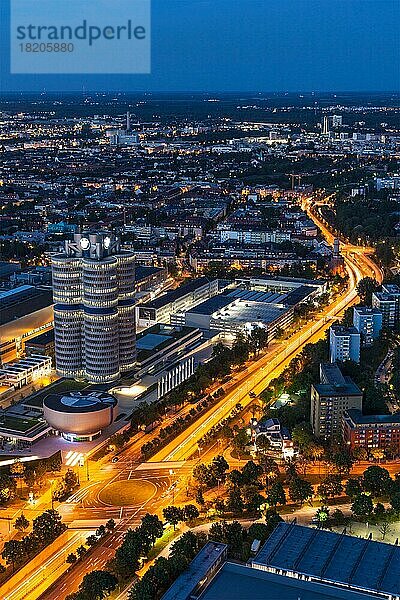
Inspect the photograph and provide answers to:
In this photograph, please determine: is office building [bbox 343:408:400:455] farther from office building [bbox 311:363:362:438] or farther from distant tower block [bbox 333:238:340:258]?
distant tower block [bbox 333:238:340:258]

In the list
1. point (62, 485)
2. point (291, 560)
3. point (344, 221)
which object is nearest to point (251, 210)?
point (344, 221)

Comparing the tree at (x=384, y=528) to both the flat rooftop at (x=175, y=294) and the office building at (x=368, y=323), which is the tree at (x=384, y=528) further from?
the flat rooftop at (x=175, y=294)

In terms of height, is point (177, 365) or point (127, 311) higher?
point (127, 311)

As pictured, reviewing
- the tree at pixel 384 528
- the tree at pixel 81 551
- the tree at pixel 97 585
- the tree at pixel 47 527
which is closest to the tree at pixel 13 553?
the tree at pixel 47 527

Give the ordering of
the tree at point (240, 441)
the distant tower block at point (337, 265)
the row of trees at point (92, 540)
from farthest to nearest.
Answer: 1. the distant tower block at point (337, 265)
2. the tree at point (240, 441)
3. the row of trees at point (92, 540)

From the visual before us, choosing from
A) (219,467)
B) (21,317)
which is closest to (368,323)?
(219,467)

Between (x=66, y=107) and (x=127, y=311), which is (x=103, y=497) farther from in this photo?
(x=66, y=107)

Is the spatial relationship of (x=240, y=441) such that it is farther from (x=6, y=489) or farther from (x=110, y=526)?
(x=6, y=489)
